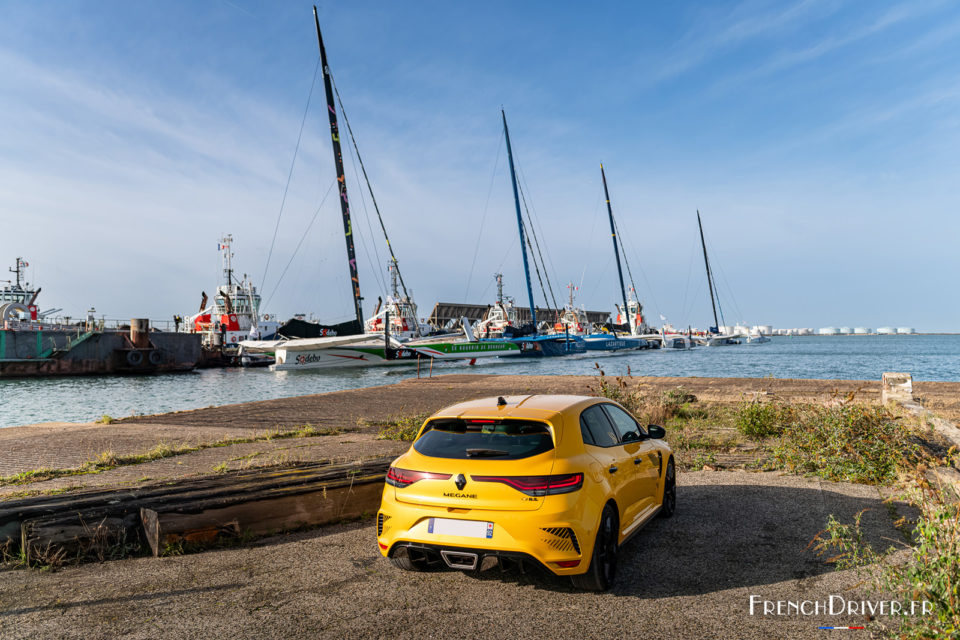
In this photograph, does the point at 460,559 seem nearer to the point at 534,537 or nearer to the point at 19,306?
the point at 534,537

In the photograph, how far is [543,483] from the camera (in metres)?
Result: 4.05

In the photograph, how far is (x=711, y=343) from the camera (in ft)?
372

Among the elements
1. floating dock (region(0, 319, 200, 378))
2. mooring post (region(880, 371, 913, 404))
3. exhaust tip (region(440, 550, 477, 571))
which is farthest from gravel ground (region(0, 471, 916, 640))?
floating dock (region(0, 319, 200, 378))

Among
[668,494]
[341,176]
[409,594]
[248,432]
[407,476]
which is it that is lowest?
[668,494]

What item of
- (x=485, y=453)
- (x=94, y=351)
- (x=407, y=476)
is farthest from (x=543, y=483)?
(x=94, y=351)

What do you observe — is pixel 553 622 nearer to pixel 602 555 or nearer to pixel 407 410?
pixel 602 555

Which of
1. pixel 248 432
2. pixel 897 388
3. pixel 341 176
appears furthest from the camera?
pixel 341 176

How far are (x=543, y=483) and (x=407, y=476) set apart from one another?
1.05 meters

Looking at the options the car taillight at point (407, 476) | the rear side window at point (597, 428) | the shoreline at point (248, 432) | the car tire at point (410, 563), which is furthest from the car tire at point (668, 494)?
the shoreline at point (248, 432)

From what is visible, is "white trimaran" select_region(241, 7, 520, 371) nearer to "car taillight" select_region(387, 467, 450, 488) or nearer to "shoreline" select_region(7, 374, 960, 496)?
"shoreline" select_region(7, 374, 960, 496)

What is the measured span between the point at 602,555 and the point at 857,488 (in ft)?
16.0

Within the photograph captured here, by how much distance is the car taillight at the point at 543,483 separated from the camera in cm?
404

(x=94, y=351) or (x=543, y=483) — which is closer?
(x=543, y=483)

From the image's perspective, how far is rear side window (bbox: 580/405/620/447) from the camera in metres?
4.76
